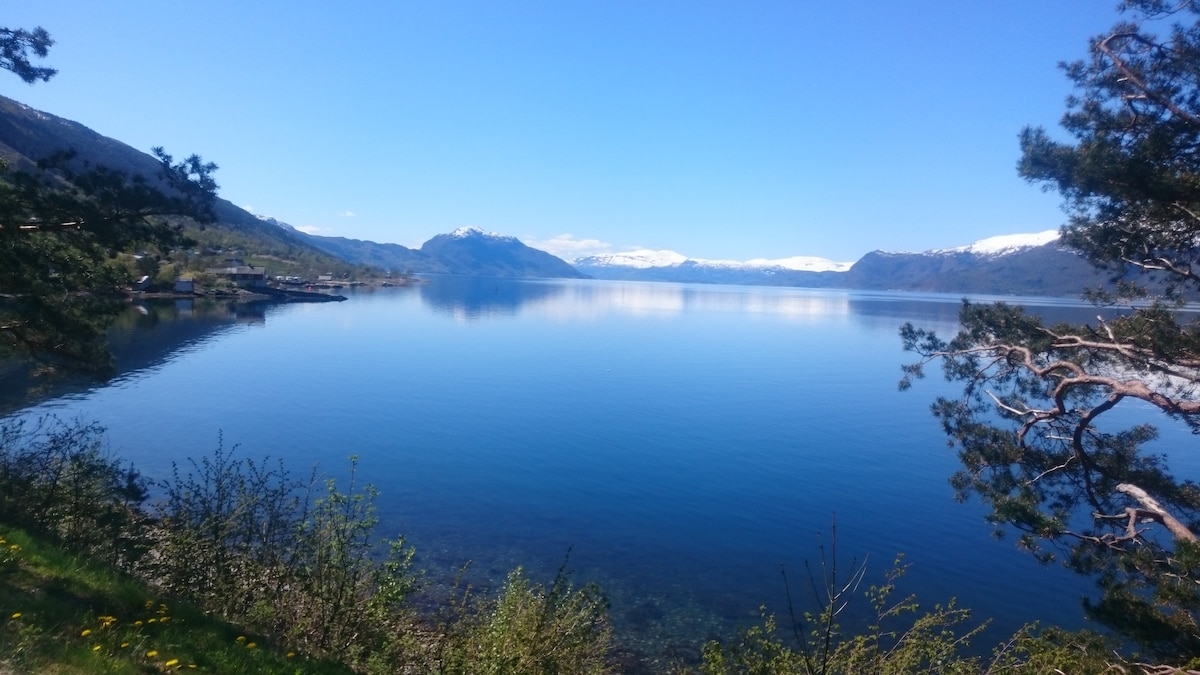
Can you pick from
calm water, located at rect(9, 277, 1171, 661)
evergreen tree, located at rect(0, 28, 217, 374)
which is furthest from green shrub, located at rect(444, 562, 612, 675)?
evergreen tree, located at rect(0, 28, 217, 374)

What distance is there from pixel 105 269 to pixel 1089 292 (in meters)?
17.4

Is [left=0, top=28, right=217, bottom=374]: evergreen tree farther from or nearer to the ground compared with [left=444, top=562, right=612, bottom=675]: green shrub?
farther from the ground

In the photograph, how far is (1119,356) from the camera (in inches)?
433

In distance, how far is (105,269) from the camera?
12344mm

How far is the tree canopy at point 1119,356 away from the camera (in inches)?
356

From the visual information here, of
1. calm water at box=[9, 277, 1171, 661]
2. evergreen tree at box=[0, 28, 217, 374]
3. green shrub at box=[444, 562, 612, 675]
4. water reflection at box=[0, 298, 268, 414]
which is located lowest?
calm water at box=[9, 277, 1171, 661]

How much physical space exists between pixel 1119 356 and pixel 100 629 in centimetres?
1381

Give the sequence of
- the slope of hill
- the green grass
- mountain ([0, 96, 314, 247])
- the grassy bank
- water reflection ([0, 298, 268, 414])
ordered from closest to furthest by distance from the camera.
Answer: the green grass < the grassy bank < water reflection ([0, 298, 268, 414]) < mountain ([0, 96, 314, 247]) < the slope of hill

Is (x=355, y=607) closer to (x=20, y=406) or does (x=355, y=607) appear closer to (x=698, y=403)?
(x=20, y=406)

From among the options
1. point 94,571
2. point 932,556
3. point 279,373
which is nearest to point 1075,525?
point 932,556

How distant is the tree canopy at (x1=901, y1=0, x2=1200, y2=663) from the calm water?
516 centimetres

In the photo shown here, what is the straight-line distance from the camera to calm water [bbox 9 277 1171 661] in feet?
54.3

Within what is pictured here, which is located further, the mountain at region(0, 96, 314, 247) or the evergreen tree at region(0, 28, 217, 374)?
the mountain at region(0, 96, 314, 247)

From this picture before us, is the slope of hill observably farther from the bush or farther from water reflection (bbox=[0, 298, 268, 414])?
the bush
